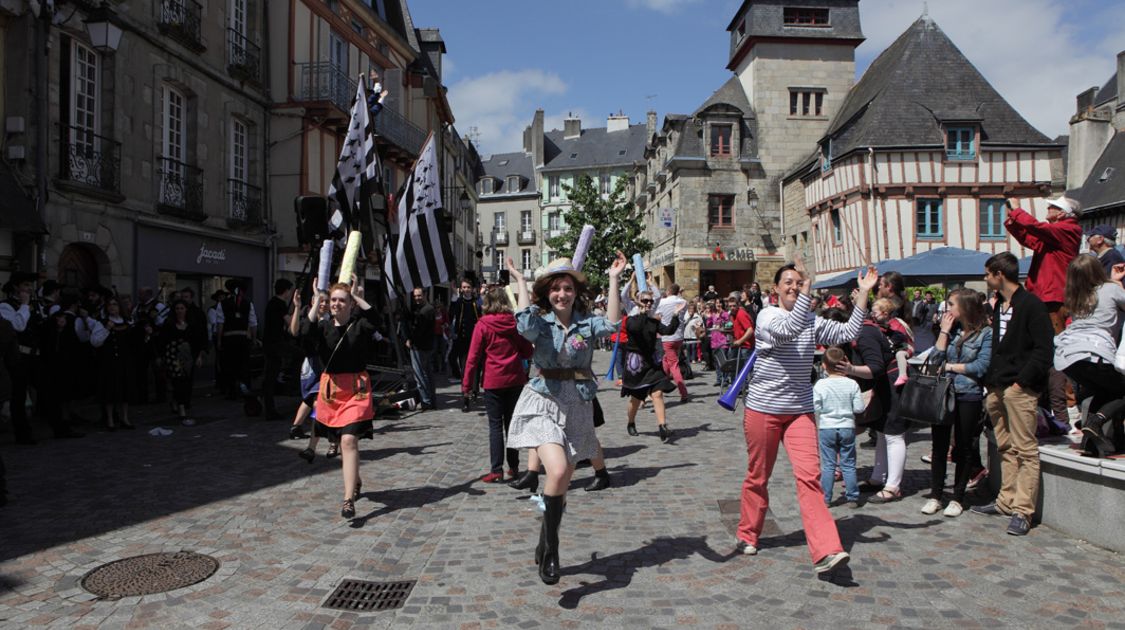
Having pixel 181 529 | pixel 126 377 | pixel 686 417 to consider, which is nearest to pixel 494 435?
pixel 181 529

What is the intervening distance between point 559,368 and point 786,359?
1.34 m

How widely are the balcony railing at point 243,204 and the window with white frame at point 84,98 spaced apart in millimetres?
4055

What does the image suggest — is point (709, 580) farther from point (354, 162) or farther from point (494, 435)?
point (354, 162)

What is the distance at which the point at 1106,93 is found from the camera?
3797 cm

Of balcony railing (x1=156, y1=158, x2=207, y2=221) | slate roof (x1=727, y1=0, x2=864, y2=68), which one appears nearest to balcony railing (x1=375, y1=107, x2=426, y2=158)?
balcony railing (x1=156, y1=158, x2=207, y2=221)

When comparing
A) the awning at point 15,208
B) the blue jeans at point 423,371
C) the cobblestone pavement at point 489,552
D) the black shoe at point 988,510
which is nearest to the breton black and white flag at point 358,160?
the blue jeans at point 423,371

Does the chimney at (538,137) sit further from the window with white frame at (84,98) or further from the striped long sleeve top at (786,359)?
the striped long sleeve top at (786,359)

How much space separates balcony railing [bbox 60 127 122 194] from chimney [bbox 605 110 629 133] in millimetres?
60315

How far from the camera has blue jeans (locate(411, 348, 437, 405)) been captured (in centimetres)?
1112

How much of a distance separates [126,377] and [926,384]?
339 inches

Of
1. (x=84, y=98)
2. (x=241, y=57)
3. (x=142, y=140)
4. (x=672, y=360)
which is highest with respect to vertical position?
(x=241, y=57)

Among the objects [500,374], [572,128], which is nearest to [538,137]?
[572,128]

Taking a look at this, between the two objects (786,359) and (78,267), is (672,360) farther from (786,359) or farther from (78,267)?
(78,267)

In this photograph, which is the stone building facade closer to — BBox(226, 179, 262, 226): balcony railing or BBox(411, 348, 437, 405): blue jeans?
BBox(226, 179, 262, 226): balcony railing
